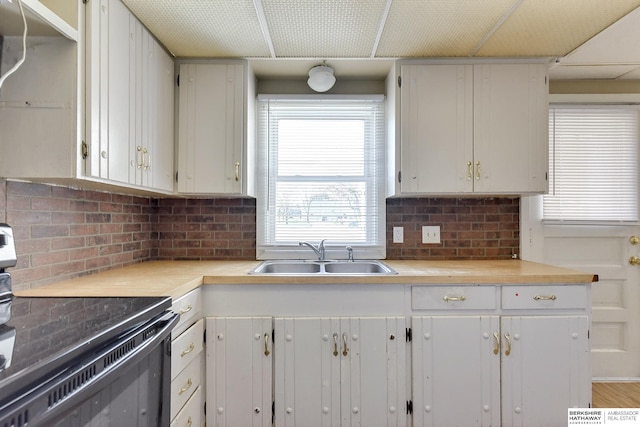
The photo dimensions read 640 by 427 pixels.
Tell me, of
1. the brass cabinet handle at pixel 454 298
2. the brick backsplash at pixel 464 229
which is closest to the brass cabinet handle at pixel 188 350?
the brass cabinet handle at pixel 454 298

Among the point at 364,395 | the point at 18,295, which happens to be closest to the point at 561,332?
the point at 364,395

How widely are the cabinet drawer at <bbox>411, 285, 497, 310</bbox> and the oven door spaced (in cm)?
116

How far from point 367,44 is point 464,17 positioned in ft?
1.65

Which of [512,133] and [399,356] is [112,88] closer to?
[399,356]

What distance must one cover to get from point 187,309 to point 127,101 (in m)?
1.00

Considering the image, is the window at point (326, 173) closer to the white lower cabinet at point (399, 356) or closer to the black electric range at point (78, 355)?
the white lower cabinet at point (399, 356)

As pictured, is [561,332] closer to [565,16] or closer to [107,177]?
[565,16]

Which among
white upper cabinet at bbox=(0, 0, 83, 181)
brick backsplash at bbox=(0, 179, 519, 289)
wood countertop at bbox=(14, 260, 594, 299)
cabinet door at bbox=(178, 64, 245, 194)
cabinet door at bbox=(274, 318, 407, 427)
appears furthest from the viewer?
brick backsplash at bbox=(0, 179, 519, 289)

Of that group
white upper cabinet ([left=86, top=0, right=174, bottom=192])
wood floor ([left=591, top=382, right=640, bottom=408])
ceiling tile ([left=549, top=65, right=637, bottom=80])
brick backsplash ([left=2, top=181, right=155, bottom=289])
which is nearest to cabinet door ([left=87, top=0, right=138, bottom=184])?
white upper cabinet ([left=86, top=0, right=174, bottom=192])

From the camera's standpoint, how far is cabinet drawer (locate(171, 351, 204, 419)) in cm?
132

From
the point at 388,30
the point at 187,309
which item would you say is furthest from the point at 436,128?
the point at 187,309

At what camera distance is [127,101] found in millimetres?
1472

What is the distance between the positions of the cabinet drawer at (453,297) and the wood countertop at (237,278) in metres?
0.04

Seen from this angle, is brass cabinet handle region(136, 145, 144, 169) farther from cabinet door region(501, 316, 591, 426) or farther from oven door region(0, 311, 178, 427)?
cabinet door region(501, 316, 591, 426)
